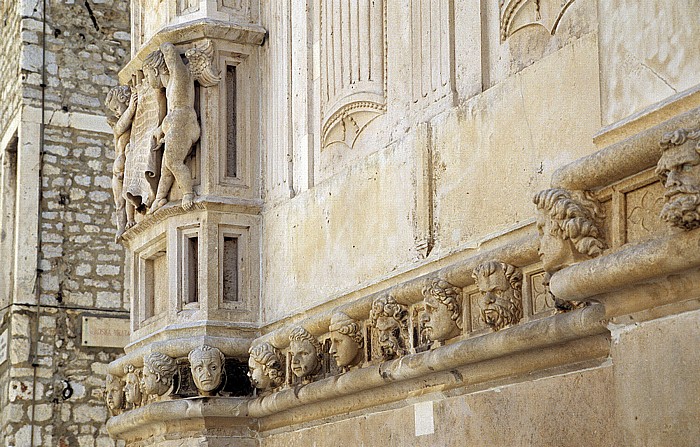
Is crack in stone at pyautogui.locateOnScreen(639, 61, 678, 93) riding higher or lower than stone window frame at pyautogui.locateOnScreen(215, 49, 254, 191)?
lower

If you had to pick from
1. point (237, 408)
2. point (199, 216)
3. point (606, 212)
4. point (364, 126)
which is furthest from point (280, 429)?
point (606, 212)

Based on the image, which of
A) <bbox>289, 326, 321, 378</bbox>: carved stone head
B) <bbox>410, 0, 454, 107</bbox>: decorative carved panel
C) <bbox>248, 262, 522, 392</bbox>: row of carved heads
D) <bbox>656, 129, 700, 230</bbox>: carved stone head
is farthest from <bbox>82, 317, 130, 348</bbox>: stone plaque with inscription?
<bbox>656, 129, 700, 230</bbox>: carved stone head

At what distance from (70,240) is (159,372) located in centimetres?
539

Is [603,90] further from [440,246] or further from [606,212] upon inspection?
[440,246]

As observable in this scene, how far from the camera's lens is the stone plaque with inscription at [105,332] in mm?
11844

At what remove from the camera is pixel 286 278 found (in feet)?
21.8

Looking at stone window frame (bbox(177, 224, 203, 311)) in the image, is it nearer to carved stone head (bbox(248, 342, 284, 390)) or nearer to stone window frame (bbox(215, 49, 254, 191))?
stone window frame (bbox(215, 49, 254, 191))

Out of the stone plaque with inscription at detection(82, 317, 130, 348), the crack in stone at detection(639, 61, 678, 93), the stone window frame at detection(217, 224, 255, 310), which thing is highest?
the stone plaque with inscription at detection(82, 317, 130, 348)

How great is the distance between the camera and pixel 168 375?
22.4 ft

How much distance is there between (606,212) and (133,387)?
4.14 meters

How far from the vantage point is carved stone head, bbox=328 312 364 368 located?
576 centimetres

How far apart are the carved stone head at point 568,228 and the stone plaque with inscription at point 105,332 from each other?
8548mm

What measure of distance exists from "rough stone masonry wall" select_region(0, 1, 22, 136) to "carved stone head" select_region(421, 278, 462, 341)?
7895 millimetres

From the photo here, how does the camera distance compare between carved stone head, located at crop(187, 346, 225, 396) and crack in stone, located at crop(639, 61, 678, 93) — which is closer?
crack in stone, located at crop(639, 61, 678, 93)
